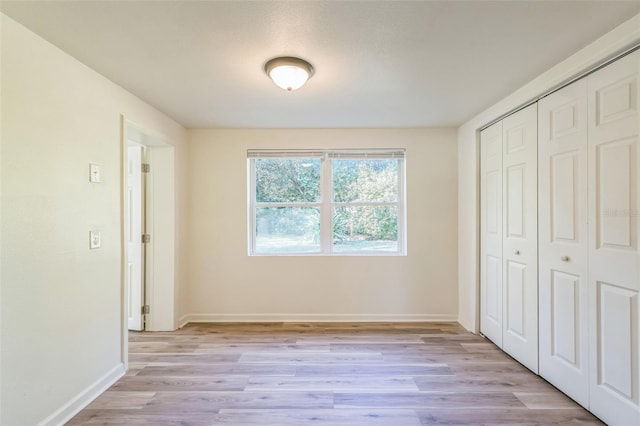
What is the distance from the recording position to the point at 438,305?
3434 millimetres

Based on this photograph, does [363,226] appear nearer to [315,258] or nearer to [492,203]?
[315,258]

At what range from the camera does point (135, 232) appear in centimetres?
314

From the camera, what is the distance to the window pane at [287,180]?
357 centimetres

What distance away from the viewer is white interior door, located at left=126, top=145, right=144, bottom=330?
10.3 feet

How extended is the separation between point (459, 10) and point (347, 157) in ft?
7.01

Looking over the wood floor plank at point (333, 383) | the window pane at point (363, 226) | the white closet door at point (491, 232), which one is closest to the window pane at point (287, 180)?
the window pane at point (363, 226)

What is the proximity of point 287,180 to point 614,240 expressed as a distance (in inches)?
114

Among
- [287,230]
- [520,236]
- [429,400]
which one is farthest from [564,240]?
[287,230]

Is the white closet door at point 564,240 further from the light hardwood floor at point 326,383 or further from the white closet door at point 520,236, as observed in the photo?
the light hardwood floor at point 326,383

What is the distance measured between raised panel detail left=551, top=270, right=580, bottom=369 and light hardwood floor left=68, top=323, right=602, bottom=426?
12.1 inches

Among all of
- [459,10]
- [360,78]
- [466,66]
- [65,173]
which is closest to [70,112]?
[65,173]

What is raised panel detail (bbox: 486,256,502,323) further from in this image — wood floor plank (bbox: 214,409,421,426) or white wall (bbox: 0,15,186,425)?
white wall (bbox: 0,15,186,425)

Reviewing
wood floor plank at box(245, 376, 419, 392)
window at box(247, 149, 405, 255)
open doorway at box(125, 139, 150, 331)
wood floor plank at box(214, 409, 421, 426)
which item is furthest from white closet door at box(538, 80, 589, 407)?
open doorway at box(125, 139, 150, 331)

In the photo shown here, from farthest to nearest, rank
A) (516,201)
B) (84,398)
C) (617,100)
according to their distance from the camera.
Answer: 1. (516,201)
2. (84,398)
3. (617,100)
